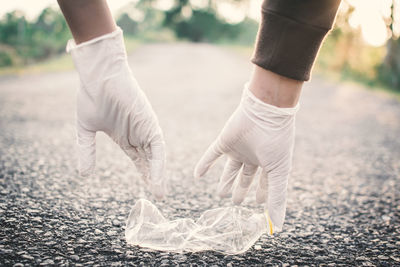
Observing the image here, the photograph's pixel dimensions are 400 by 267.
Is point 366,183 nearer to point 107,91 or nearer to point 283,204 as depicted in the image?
point 283,204

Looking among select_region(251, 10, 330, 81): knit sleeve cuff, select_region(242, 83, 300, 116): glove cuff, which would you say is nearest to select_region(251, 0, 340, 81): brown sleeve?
select_region(251, 10, 330, 81): knit sleeve cuff

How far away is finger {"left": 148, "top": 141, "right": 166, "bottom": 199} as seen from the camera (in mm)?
1499

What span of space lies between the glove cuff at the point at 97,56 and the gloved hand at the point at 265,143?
2.05 ft

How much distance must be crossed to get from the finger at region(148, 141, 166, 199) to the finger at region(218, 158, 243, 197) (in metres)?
A: 0.35

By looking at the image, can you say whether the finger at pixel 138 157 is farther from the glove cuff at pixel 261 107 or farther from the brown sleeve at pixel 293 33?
the brown sleeve at pixel 293 33

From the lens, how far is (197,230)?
5.05 ft

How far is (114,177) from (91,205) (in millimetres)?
526

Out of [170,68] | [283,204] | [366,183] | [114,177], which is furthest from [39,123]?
[170,68]

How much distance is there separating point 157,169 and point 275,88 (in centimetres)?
70

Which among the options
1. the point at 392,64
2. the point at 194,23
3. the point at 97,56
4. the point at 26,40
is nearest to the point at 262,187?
the point at 97,56

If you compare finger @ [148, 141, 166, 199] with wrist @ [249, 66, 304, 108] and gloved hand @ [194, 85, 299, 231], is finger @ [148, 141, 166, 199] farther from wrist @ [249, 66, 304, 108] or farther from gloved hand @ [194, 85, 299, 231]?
wrist @ [249, 66, 304, 108]

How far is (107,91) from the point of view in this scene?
138cm

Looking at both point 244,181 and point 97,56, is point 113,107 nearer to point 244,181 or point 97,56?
point 97,56

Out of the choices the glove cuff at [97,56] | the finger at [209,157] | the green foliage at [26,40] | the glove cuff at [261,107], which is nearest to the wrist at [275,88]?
the glove cuff at [261,107]
